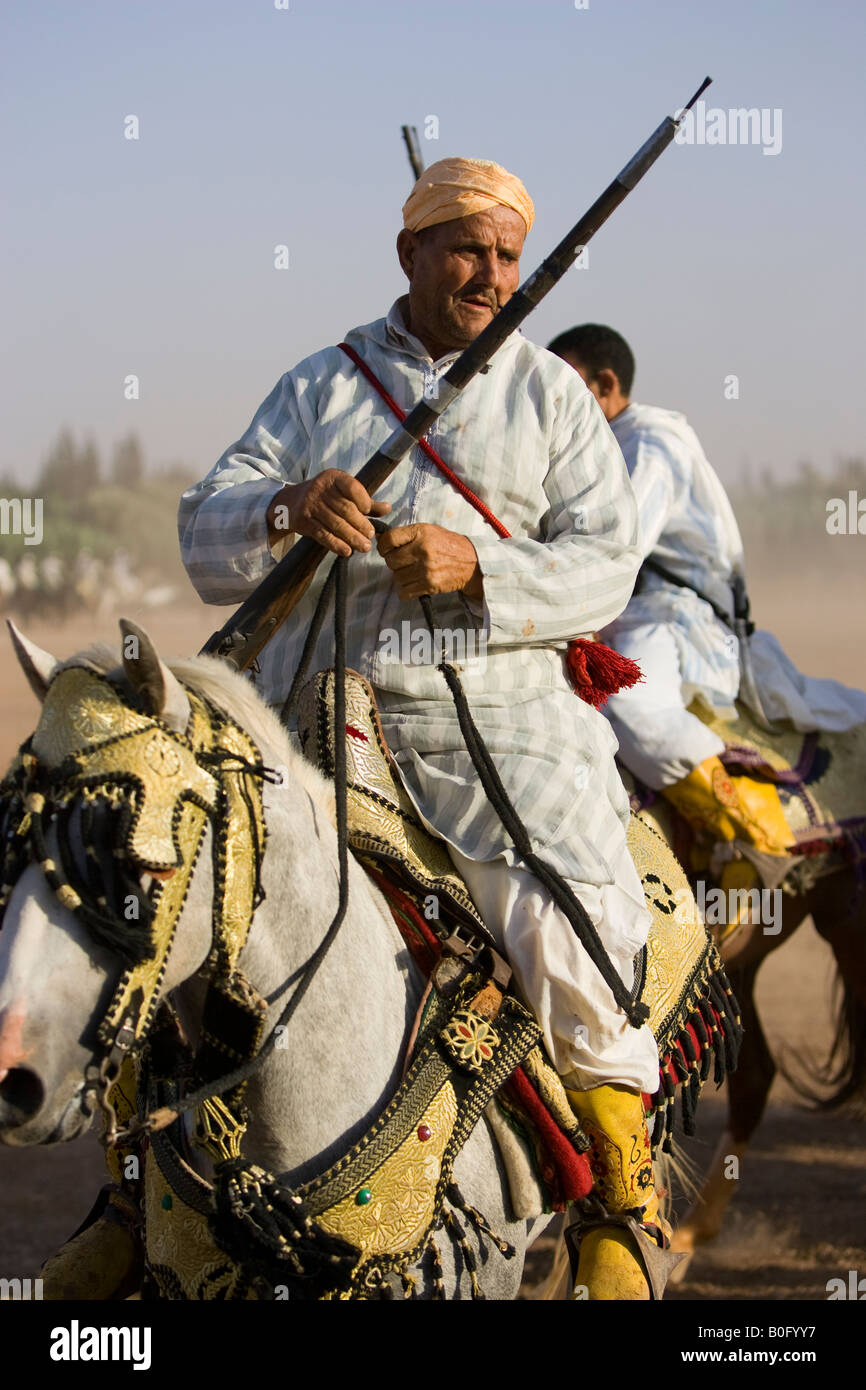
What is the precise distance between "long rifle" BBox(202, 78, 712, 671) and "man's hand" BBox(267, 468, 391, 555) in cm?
8

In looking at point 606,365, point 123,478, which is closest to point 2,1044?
point 606,365

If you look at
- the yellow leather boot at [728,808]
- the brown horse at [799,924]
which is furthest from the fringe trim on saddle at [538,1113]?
the yellow leather boot at [728,808]

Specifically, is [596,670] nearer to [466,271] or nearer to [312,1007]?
[466,271]

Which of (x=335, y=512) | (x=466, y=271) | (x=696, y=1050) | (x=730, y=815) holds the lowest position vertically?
(x=696, y=1050)

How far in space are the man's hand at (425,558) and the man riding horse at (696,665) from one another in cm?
252

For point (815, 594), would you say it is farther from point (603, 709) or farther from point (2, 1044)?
point (2, 1044)

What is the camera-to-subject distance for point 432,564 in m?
2.55

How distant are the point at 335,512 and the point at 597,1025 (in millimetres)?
1044

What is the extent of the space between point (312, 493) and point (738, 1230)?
15.0ft

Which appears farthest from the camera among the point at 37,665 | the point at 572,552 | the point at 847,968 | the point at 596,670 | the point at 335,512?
the point at 847,968

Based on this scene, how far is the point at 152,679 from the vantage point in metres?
1.95

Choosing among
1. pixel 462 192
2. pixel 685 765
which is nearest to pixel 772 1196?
pixel 685 765

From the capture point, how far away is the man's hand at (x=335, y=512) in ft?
7.99

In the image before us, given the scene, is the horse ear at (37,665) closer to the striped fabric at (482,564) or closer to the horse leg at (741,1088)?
the striped fabric at (482,564)
